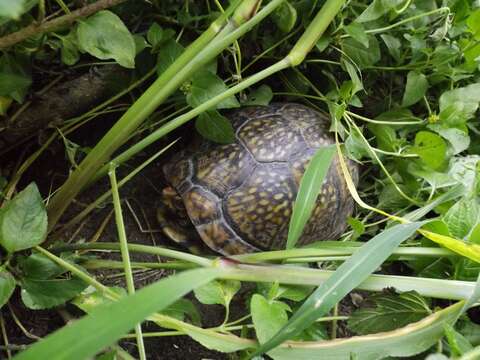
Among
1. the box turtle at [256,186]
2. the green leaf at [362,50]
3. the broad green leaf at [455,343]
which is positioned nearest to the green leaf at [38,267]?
the box turtle at [256,186]

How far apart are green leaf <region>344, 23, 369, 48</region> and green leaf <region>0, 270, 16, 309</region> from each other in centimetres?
64

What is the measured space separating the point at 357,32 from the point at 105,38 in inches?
17.0

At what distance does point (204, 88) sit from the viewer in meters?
0.84

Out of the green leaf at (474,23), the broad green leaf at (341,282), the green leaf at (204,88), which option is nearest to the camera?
the broad green leaf at (341,282)

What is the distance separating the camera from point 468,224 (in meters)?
0.75

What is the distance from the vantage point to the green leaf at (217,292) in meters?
0.68

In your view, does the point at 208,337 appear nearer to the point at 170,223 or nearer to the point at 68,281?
the point at 68,281

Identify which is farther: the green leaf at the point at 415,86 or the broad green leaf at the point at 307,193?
the green leaf at the point at 415,86

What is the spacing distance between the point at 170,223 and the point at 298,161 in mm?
294

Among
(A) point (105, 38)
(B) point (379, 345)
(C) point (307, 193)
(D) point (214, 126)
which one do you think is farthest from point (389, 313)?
(A) point (105, 38)

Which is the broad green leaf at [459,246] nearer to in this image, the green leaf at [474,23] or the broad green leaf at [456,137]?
the broad green leaf at [456,137]

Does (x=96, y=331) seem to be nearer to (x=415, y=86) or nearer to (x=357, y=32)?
(x=357, y=32)

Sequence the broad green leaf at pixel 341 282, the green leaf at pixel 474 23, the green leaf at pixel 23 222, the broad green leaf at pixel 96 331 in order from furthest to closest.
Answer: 1. the green leaf at pixel 474 23
2. the green leaf at pixel 23 222
3. the broad green leaf at pixel 341 282
4. the broad green leaf at pixel 96 331

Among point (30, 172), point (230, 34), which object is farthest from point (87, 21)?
point (30, 172)
